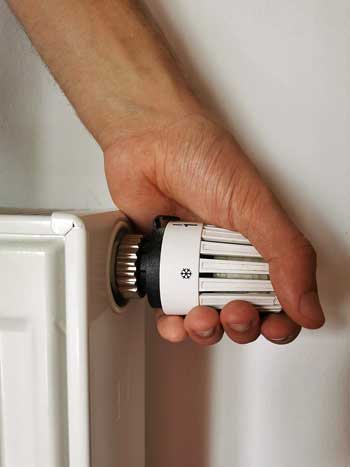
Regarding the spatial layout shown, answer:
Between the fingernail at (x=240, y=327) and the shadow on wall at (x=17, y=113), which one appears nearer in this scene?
the fingernail at (x=240, y=327)

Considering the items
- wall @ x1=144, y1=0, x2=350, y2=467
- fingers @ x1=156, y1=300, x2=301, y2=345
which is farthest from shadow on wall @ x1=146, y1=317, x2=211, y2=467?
fingers @ x1=156, y1=300, x2=301, y2=345

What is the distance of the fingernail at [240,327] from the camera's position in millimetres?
325

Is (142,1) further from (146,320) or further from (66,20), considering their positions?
(146,320)

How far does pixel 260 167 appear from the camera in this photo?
17.1 inches

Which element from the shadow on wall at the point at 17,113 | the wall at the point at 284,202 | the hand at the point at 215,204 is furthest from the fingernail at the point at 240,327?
the shadow on wall at the point at 17,113

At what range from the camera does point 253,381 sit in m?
0.46

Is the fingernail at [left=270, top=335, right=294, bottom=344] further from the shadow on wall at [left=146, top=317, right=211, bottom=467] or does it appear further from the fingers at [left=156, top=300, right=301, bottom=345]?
the shadow on wall at [left=146, top=317, right=211, bottom=467]

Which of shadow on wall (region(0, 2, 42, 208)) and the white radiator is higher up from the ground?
shadow on wall (region(0, 2, 42, 208))

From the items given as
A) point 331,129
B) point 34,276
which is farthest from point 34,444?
point 331,129

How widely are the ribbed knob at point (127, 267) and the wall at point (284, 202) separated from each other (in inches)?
5.4

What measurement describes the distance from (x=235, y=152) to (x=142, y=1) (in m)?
0.17

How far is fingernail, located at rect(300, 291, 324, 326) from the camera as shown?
1.02 ft

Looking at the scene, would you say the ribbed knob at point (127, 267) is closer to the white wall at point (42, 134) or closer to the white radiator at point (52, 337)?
the white radiator at point (52, 337)

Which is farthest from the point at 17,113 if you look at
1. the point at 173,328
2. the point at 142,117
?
the point at 173,328
